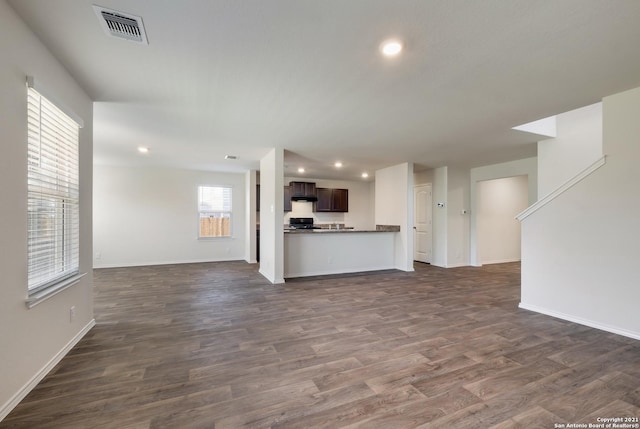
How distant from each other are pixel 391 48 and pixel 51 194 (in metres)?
2.98

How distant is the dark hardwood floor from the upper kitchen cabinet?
4.55 metres

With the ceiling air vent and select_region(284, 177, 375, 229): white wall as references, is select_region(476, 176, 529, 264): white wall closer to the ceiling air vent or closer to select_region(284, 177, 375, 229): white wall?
select_region(284, 177, 375, 229): white wall

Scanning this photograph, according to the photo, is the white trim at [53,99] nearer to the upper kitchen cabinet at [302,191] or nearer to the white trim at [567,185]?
the white trim at [567,185]

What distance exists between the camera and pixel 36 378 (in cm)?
196

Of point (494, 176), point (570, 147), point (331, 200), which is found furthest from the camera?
point (331, 200)

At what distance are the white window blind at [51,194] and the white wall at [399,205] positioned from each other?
567cm

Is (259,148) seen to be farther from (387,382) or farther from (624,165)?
(624,165)

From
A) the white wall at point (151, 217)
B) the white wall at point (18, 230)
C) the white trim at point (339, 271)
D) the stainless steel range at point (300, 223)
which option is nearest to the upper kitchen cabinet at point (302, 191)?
the stainless steel range at point (300, 223)

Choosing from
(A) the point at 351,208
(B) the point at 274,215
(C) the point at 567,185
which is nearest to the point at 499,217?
(A) the point at 351,208

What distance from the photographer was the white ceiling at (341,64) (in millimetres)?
1680

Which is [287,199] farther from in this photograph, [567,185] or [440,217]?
[567,185]

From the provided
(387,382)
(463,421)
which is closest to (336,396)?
(387,382)

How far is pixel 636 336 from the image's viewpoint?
2705 millimetres

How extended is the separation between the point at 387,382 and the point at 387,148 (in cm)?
390
